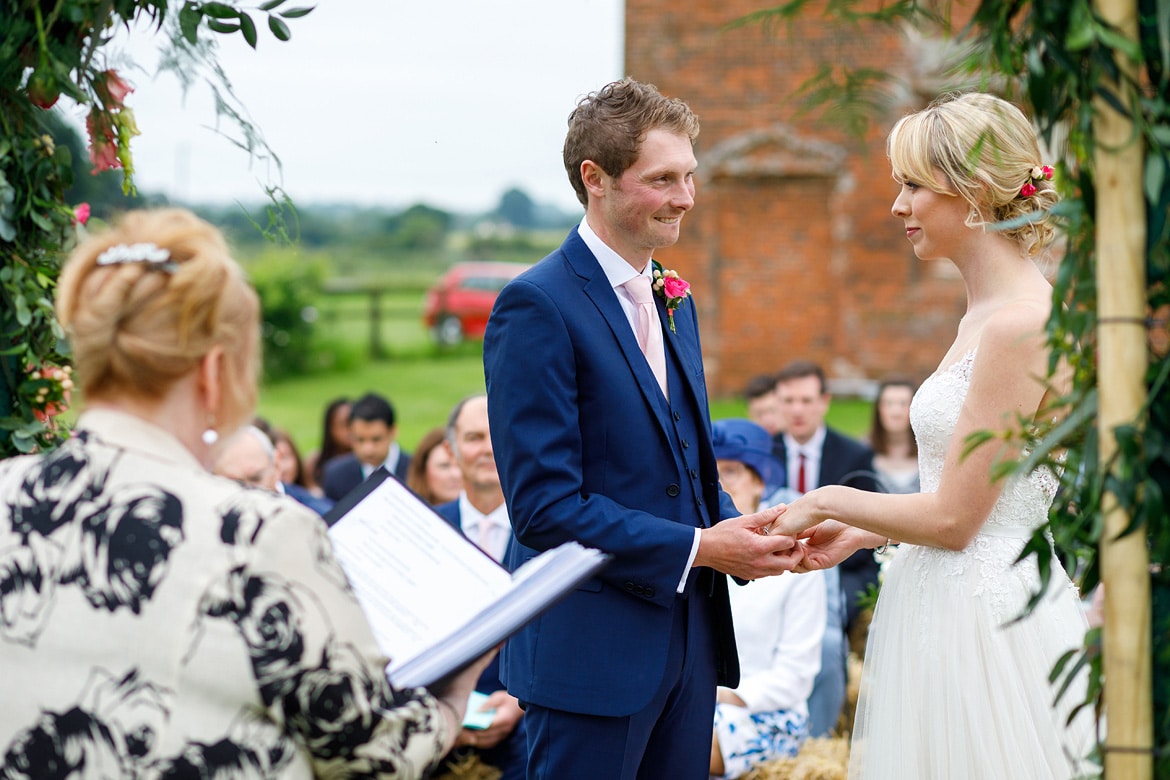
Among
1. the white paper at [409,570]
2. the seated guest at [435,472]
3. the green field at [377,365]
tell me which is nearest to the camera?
the white paper at [409,570]

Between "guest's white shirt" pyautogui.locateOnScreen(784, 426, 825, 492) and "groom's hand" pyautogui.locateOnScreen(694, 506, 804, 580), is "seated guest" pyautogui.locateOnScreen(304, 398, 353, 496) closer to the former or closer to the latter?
"guest's white shirt" pyautogui.locateOnScreen(784, 426, 825, 492)

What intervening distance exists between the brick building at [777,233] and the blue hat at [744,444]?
8.86 m

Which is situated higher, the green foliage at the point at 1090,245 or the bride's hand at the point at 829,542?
the green foliage at the point at 1090,245

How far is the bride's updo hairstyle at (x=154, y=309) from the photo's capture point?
5.88ft

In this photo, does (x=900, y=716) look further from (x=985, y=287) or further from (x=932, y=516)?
(x=985, y=287)

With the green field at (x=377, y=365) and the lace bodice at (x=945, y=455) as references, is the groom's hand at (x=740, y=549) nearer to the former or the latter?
the lace bodice at (x=945, y=455)

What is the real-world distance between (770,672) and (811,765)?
39cm

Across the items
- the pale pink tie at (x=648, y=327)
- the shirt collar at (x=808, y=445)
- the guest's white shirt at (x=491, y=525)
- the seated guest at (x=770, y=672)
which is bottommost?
the seated guest at (x=770, y=672)

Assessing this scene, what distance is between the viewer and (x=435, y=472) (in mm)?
6805

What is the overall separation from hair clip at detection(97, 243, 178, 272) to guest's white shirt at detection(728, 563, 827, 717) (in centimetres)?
323

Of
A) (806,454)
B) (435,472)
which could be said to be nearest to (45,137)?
(435,472)

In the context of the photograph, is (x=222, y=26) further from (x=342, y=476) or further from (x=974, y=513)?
(x=342, y=476)

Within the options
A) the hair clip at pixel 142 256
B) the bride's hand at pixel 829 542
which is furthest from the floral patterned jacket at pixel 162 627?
Result: the bride's hand at pixel 829 542

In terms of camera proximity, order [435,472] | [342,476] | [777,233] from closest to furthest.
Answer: [435,472] < [342,476] < [777,233]
